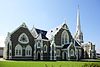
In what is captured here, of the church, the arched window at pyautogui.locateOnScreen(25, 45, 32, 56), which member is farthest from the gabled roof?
the arched window at pyautogui.locateOnScreen(25, 45, 32, 56)

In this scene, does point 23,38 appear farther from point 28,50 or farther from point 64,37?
point 64,37

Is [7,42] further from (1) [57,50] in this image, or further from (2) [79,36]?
(2) [79,36]

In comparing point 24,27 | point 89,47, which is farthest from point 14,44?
point 89,47

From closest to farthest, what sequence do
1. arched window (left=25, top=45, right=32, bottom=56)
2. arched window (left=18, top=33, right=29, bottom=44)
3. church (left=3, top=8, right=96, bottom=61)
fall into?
church (left=3, top=8, right=96, bottom=61)
arched window (left=18, top=33, right=29, bottom=44)
arched window (left=25, top=45, right=32, bottom=56)

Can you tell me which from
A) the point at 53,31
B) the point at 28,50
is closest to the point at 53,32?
the point at 53,31

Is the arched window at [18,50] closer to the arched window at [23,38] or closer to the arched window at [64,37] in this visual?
the arched window at [23,38]

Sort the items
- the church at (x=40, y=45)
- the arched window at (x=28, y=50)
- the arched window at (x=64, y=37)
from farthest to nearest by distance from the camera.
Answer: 1. the arched window at (x=64, y=37)
2. the arched window at (x=28, y=50)
3. the church at (x=40, y=45)

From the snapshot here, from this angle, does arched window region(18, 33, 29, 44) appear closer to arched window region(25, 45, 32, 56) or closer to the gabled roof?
arched window region(25, 45, 32, 56)

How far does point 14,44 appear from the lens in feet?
136

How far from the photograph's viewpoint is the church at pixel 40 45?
41.5 metres

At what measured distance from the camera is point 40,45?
152ft

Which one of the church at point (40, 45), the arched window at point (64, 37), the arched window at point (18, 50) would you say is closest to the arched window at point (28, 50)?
the church at point (40, 45)

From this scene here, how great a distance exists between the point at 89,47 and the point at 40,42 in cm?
2507

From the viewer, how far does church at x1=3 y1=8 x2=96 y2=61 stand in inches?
1632
